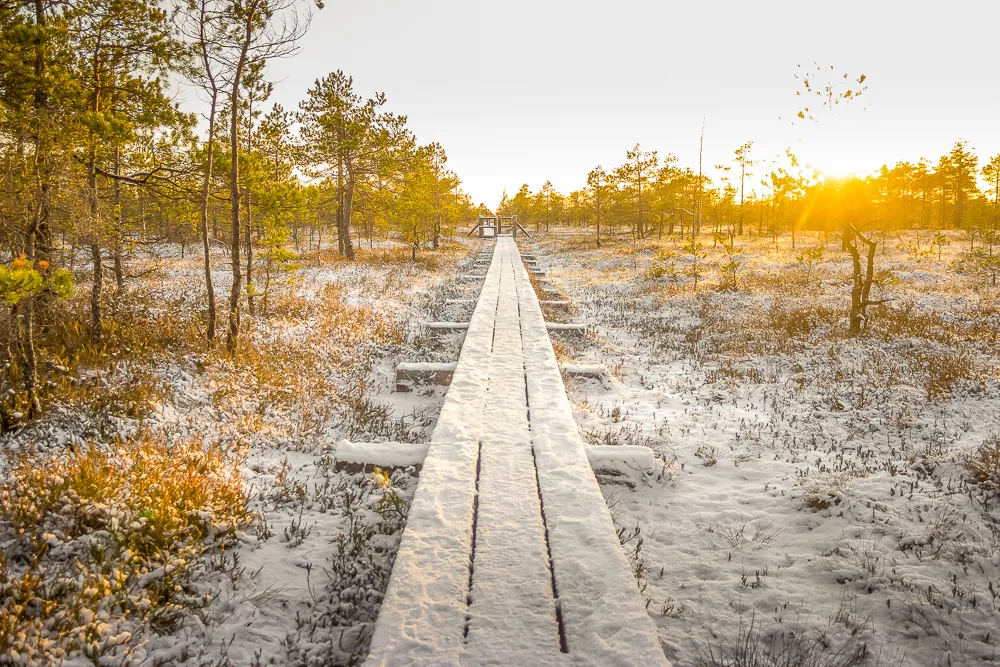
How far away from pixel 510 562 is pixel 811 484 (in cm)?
327

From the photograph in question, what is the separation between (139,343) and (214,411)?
2.68m

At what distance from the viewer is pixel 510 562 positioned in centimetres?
→ 316

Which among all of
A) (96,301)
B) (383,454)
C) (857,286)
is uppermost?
(857,286)

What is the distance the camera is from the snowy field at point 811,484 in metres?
3.00

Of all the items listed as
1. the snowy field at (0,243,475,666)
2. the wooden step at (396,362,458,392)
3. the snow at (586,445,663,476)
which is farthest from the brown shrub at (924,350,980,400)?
the snowy field at (0,243,475,666)

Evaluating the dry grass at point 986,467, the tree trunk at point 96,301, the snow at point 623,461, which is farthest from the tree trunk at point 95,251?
the dry grass at point 986,467

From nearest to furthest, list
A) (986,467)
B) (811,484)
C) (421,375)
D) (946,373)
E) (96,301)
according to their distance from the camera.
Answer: (986,467)
(811,484)
(946,373)
(96,301)
(421,375)

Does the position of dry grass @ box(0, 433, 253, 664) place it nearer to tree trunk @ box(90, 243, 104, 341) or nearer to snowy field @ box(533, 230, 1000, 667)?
snowy field @ box(533, 230, 1000, 667)

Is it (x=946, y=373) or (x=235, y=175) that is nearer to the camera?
(x=946, y=373)

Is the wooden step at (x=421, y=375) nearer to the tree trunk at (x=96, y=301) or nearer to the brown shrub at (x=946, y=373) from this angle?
the tree trunk at (x=96, y=301)

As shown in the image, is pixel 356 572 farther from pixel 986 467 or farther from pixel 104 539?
pixel 986 467

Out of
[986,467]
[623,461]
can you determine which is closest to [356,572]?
[623,461]

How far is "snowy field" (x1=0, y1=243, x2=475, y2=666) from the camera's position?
2684 mm

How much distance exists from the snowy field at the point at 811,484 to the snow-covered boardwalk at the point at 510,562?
18.7 inches
